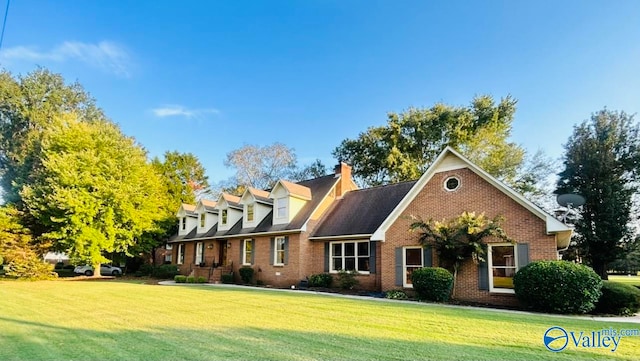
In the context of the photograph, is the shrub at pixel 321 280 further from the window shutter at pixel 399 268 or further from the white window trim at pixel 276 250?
the window shutter at pixel 399 268

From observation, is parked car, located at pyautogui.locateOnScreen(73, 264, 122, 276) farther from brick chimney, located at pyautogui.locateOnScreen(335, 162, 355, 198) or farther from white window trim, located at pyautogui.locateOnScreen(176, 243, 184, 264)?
brick chimney, located at pyautogui.locateOnScreen(335, 162, 355, 198)

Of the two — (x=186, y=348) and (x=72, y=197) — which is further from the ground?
(x=72, y=197)

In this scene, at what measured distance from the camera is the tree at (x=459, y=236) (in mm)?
13117

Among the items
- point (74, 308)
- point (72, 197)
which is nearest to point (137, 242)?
point (72, 197)

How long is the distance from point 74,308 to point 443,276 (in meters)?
11.4

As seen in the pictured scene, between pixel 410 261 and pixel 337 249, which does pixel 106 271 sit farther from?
pixel 410 261

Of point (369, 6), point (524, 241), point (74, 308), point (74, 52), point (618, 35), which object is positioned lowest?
point (74, 308)

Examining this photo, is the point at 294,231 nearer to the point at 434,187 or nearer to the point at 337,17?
the point at 434,187

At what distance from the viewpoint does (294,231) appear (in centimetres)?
1975

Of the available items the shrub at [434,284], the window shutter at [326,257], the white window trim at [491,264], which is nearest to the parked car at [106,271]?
the window shutter at [326,257]

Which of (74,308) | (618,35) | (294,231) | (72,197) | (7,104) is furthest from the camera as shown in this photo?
(7,104)

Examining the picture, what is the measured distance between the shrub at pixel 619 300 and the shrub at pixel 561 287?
0.49 m

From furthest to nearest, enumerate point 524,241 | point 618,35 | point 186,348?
point 524,241 → point 618,35 → point 186,348

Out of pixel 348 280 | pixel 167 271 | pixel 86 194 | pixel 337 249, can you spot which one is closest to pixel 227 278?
pixel 337 249
